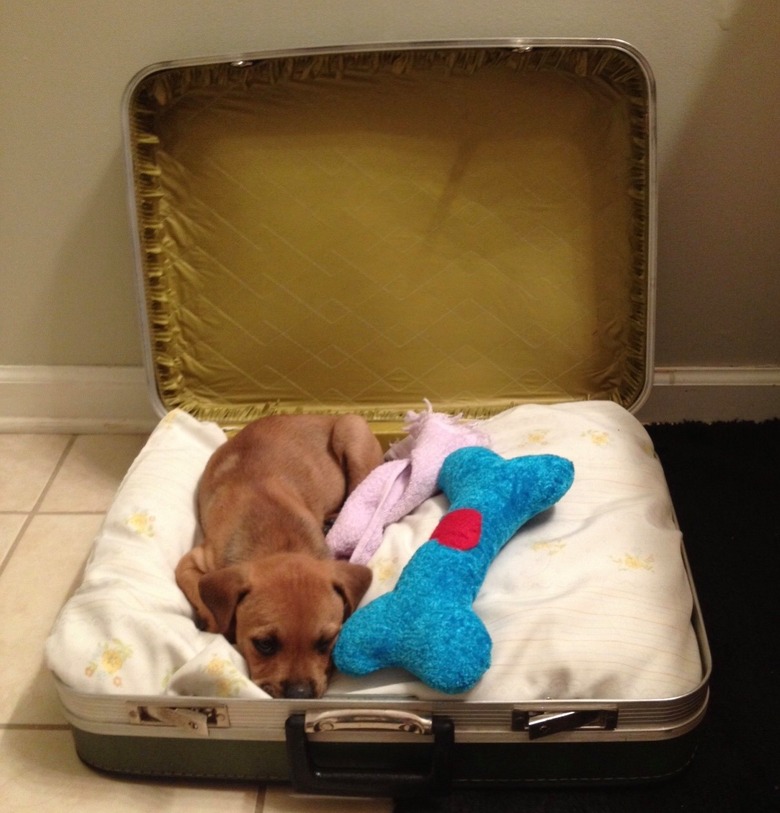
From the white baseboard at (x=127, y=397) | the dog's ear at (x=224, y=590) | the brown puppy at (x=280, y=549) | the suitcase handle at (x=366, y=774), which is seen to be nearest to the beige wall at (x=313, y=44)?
the white baseboard at (x=127, y=397)

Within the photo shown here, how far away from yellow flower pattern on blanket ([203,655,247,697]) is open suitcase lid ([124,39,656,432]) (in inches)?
33.8

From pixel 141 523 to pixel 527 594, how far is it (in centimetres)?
74

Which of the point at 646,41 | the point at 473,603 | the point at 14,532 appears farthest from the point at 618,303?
the point at 14,532

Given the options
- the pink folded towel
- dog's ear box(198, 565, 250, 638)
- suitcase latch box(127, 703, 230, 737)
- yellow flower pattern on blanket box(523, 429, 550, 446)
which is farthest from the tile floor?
yellow flower pattern on blanket box(523, 429, 550, 446)

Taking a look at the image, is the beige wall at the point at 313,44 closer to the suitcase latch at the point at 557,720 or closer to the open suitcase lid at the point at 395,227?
the open suitcase lid at the point at 395,227

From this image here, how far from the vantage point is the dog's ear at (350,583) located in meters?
1.53

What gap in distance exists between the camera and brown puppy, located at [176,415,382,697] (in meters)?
1.44

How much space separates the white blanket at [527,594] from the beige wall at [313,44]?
0.54 meters

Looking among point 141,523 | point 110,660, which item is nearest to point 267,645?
point 110,660

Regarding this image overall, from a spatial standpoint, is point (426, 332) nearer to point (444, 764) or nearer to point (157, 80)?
point (157, 80)

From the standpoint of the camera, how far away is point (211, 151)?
1936 mm

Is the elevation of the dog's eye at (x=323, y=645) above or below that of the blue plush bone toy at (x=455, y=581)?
below

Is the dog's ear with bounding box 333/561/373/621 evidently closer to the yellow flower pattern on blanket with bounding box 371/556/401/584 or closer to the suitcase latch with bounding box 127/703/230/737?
the yellow flower pattern on blanket with bounding box 371/556/401/584

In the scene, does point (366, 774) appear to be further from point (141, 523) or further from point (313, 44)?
point (313, 44)
